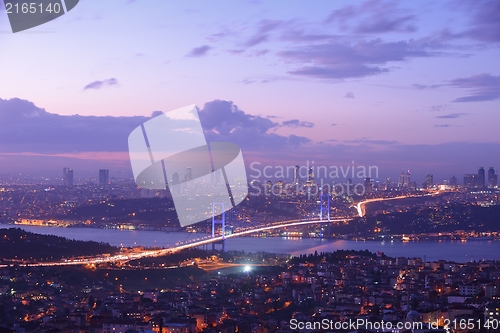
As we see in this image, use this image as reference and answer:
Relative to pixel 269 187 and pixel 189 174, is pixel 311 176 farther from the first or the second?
pixel 189 174

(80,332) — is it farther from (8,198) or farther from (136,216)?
(8,198)

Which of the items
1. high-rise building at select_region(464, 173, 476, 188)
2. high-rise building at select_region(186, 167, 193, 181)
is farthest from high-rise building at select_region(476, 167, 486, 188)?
high-rise building at select_region(186, 167, 193, 181)

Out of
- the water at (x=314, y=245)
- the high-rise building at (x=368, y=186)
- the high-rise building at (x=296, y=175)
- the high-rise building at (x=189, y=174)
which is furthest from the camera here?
the high-rise building at (x=368, y=186)

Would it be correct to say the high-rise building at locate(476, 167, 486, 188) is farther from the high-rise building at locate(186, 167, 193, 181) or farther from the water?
the high-rise building at locate(186, 167, 193, 181)

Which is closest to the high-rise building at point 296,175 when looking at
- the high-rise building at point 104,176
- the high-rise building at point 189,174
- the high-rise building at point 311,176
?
the high-rise building at point 311,176

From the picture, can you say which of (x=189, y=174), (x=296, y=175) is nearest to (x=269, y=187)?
(x=296, y=175)

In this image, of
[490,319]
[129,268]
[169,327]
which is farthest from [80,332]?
[129,268]

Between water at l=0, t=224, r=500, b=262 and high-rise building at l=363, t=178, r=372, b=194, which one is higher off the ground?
high-rise building at l=363, t=178, r=372, b=194

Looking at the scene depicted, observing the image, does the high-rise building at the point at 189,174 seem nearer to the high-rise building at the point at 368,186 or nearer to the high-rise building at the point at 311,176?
the high-rise building at the point at 311,176
